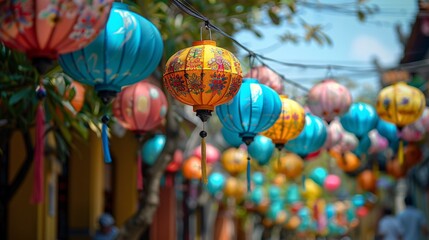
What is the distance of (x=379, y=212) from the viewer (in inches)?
1484

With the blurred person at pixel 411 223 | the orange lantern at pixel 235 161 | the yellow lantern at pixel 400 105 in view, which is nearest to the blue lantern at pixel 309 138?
the yellow lantern at pixel 400 105

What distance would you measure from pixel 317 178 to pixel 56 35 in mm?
13842

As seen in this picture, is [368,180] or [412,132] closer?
[412,132]

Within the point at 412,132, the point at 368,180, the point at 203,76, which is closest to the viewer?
the point at 203,76

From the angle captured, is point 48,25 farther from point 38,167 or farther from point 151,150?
point 151,150

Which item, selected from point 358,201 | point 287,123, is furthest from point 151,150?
point 358,201

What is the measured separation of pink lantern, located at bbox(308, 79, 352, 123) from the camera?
9.05 m

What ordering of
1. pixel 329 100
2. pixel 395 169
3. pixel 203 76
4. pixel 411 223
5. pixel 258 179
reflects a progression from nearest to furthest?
pixel 203 76
pixel 329 100
pixel 411 223
pixel 395 169
pixel 258 179

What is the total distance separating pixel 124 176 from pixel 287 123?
8202 millimetres

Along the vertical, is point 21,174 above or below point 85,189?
above

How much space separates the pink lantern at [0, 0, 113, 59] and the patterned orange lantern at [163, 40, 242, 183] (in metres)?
1.42

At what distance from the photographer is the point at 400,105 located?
31.2 feet

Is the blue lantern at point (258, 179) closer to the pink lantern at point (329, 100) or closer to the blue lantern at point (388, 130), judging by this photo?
the blue lantern at point (388, 130)

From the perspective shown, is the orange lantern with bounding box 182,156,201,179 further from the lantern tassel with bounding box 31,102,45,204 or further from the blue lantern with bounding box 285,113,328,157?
the lantern tassel with bounding box 31,102,45,204
